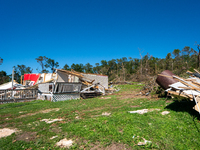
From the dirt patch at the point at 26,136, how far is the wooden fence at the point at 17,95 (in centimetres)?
1015

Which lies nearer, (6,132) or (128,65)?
(6,132)

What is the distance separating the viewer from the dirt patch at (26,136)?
4135 mm

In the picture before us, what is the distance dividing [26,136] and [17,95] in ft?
37.7

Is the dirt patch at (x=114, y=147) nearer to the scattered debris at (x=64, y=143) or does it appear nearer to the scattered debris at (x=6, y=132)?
the scattered debris at (x=64, y=143)

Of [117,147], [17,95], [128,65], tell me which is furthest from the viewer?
[128,65]

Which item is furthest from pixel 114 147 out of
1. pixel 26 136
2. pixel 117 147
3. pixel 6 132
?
pixel 6 132

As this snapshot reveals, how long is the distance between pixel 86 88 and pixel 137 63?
52754 millimetres

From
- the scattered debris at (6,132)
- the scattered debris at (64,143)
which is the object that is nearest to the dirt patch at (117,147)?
the scattered debris at (64,143)

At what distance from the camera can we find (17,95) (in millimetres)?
13766

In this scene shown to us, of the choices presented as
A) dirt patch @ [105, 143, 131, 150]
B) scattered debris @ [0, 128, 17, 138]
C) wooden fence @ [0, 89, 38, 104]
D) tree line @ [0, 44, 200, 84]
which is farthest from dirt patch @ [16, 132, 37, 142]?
tree line @ [0, 44, 200, 84]

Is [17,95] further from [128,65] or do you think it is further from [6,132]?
[128,65]

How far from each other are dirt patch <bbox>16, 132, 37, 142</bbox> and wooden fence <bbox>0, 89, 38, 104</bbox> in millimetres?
10153

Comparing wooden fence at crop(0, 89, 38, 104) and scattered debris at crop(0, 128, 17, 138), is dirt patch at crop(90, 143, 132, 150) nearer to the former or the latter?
scattered debris at crop(0, 128, 17, 138)

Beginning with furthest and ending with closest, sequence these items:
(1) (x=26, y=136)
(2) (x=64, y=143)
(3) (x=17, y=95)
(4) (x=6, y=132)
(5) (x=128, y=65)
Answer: (5) (x=128, y=65), (3) (x=17, y=95), (4) (x=6, y=132), (1) (x=26, y=136), (2) (x=64, y=143)
